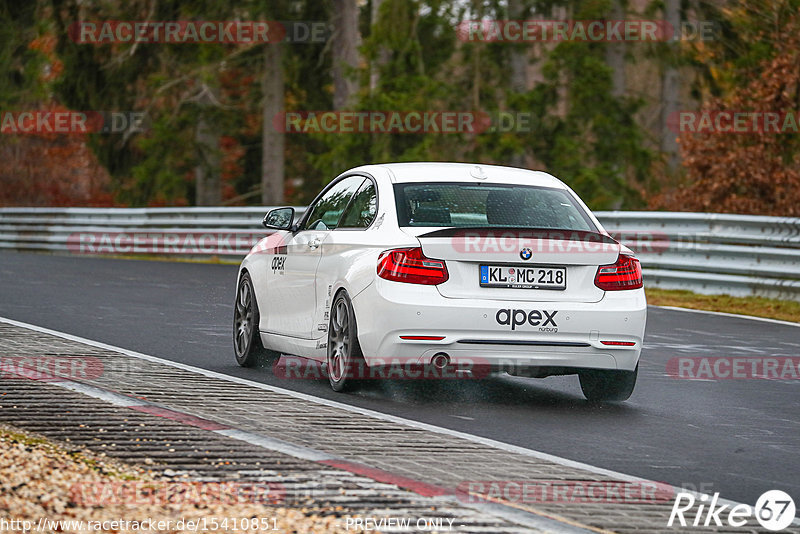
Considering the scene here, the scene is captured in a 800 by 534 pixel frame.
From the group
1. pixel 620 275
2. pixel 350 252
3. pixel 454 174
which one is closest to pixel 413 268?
pixel 350 252

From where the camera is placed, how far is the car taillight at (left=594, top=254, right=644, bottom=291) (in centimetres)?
947

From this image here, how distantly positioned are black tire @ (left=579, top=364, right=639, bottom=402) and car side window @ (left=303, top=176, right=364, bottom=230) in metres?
2.07

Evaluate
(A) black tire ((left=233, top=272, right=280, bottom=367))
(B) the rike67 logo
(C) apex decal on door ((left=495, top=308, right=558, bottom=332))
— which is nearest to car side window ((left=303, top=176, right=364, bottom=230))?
(A) black tire ((left=233, top=272, right=280, bottom=367))

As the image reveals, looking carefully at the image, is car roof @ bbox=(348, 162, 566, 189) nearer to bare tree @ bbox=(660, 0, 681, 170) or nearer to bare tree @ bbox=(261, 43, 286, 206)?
bare tree @ bbox=(261, 43, 286, 206)

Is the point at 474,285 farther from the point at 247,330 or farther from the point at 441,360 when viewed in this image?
the point at 247,330

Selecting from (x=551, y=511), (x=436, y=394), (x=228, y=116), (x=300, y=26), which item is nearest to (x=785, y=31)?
(x=300, y=26)

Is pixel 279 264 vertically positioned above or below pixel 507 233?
below

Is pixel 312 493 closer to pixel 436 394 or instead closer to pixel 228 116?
pixel 436 394

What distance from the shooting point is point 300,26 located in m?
36.7

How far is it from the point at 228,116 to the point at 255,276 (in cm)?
2741

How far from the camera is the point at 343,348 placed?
977 cm

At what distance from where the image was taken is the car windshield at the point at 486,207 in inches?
382

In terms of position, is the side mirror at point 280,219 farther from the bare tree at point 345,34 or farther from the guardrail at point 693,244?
the bare tree at point 345,34

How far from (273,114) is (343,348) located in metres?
27.7
